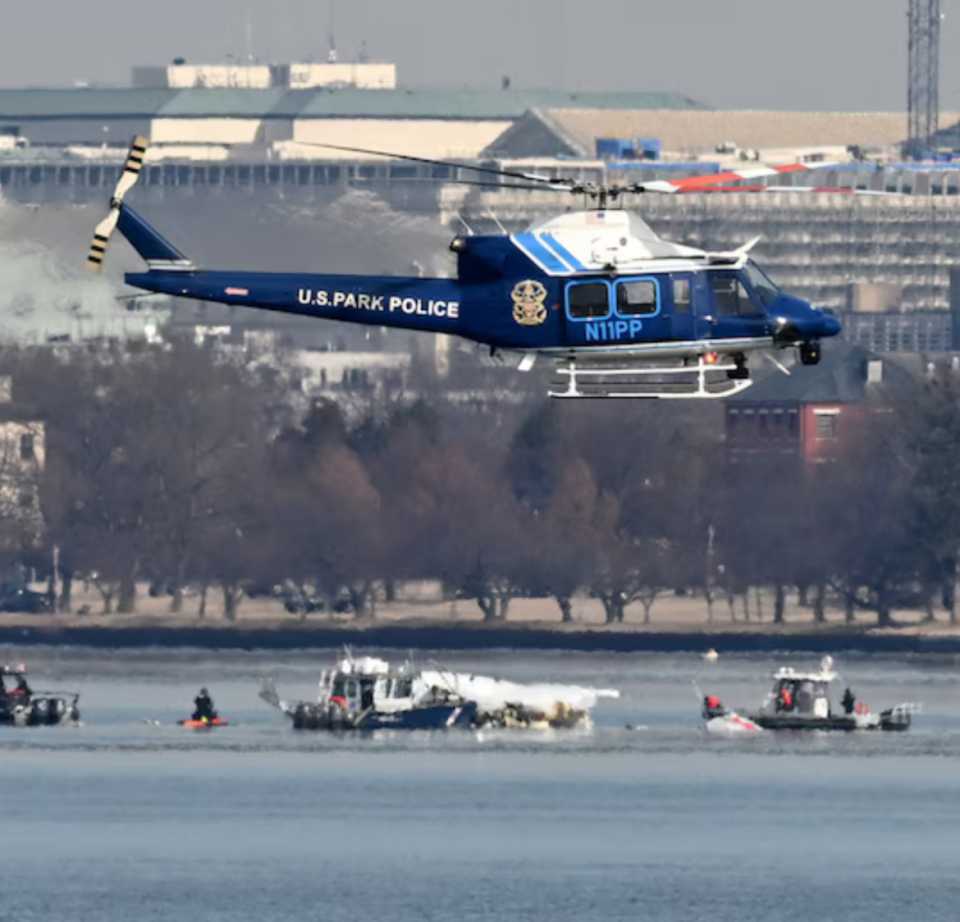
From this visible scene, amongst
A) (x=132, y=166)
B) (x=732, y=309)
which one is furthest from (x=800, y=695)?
(x=132, y=166)

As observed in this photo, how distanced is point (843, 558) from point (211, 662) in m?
25.7

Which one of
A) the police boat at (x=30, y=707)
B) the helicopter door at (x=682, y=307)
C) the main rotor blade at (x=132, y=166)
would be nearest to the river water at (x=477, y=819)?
the police boat at (x=30, y=707)

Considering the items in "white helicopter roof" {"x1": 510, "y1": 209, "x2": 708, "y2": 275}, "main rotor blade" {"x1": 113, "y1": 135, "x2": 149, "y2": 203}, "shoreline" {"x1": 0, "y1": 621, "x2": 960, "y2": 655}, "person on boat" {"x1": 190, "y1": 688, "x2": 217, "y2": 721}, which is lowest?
"person on boat" {"x1": 190, "y1": 688, "x2": 217, "y2": 721}

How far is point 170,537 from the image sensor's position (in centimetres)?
19900

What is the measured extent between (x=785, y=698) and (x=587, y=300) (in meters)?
72.0

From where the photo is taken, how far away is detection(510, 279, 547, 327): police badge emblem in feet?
225

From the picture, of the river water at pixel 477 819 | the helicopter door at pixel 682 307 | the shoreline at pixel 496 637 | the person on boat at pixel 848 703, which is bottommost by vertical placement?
the river water at pixel 477 819

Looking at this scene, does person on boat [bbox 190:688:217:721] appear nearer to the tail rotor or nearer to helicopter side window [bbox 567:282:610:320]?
the tail rotor

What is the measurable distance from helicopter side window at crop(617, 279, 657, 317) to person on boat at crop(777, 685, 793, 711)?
7151cm

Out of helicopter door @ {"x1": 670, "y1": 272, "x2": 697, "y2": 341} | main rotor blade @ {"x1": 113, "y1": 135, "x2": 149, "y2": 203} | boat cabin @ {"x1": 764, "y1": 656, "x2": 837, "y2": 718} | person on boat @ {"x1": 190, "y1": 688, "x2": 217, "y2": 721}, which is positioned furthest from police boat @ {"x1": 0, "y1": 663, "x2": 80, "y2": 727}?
helicopter door @ {"x1": 670, "y1": 272, "x2": 697, "y2": 341}

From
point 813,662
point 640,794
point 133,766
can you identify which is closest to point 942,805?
point 640,794

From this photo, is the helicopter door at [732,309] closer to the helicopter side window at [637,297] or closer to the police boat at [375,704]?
the helicopter side window at [637,297]

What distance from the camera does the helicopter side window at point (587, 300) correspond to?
224 feet

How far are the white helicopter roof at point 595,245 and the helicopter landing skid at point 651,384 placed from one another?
1399 millimetres
